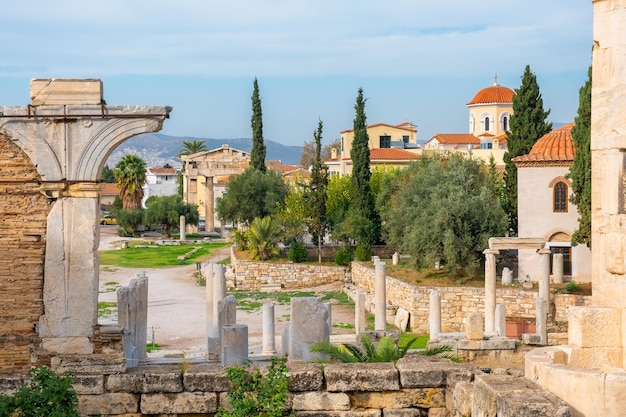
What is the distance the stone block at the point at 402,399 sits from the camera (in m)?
Answer: 8.06

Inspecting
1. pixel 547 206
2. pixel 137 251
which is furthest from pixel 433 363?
pixel 137 251

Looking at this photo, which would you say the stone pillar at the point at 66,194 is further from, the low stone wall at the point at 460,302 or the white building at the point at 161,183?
the white building at the point at 161,183

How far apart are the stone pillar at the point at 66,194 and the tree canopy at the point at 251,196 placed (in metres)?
37.7

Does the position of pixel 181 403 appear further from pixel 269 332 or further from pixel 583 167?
pixel 583 167

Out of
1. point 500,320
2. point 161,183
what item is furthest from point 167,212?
point 161,183

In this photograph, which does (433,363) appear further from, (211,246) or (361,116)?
(211,246)

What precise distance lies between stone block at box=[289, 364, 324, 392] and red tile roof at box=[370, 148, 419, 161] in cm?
4925

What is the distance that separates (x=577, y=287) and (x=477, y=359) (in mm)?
10809

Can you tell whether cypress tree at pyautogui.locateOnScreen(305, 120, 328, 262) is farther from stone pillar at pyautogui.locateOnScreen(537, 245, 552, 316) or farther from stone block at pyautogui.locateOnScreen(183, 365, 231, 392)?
stone block at pyautogui.locateOnScreen(183, 365, 231, 392)

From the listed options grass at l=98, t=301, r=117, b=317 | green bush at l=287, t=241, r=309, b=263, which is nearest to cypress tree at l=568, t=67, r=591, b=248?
green bush at l=287, t=241, r=309, b=263

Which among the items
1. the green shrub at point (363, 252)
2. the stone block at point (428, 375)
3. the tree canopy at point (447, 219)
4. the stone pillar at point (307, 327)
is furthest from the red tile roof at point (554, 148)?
the stone block at point (428, 375)

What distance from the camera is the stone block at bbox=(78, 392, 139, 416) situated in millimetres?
8016

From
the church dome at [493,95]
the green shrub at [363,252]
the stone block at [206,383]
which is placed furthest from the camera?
the church dome at [493,95]

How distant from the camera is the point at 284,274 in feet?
127
